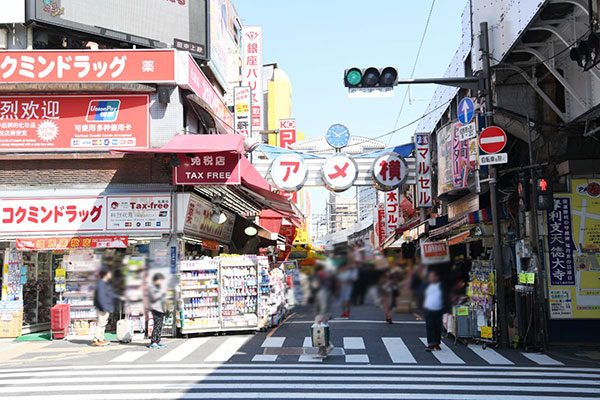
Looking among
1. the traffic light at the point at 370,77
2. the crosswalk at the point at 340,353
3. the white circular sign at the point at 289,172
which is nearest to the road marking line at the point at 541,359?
the crosswalk at the point at 340,353

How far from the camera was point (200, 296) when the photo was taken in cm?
1772

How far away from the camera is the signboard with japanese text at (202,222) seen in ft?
62.0

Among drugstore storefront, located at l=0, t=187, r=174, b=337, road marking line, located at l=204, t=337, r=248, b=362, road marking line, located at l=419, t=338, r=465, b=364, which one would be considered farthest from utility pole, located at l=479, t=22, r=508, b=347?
drugstore storefront, located at l=0, t=187, r=174, b=337

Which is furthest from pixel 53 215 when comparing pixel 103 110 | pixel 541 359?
pixel 541 359

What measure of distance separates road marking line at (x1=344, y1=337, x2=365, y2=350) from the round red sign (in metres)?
5.91

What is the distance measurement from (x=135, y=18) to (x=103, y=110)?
16.0 ft

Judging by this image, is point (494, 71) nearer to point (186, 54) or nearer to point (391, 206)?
point (186, 54)

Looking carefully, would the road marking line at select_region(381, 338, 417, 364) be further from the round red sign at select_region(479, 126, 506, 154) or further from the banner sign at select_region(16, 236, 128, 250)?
the banner sign at select_region(16, 236, 128, 250)

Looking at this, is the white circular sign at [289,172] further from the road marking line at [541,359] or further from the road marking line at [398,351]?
the road marking line at [541,359]

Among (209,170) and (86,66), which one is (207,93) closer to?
(86,66)

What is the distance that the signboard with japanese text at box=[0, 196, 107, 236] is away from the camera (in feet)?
60.1

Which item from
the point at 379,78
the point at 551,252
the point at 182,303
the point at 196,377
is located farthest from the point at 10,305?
the point at 551,252

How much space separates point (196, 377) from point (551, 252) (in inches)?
383

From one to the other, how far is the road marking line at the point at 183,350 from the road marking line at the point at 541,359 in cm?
813
